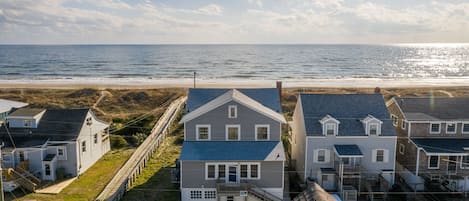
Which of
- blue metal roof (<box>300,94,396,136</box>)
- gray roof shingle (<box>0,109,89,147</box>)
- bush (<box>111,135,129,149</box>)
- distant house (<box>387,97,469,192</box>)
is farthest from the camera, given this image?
bush (<box>111,135,129,149</box>)

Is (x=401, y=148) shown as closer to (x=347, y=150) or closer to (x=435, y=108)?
(x=435, y=108)

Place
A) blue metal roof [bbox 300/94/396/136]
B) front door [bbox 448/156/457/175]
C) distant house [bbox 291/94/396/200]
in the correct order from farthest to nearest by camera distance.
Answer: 1. blue metal roof [bbox 300/94/396/136]
2. front door [bbox 448/156/457/175]
3. distant house [bbox 291/94/396/200]

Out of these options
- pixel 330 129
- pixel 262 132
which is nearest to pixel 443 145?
A: pixel 330 129

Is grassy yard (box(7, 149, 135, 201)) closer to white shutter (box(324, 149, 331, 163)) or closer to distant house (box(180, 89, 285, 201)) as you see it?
distant house (box(180, 89, 285, 201))

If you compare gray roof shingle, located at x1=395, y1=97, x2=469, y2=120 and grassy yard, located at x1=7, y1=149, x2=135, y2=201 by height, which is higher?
gray roof shingle, located at x1=395, y1=97, x2=469, y2=120

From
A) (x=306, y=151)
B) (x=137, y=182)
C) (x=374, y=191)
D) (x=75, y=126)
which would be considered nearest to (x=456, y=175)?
(x=374, y=191)

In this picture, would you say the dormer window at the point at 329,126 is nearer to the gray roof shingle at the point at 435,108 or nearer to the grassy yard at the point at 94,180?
the gray roof shingle at the point at 435,108

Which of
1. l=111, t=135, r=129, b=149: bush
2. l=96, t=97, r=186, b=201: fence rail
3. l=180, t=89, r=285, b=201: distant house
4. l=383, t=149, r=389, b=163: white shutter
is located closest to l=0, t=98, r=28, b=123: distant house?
l=111, t=135, r=129, b=149: bush
